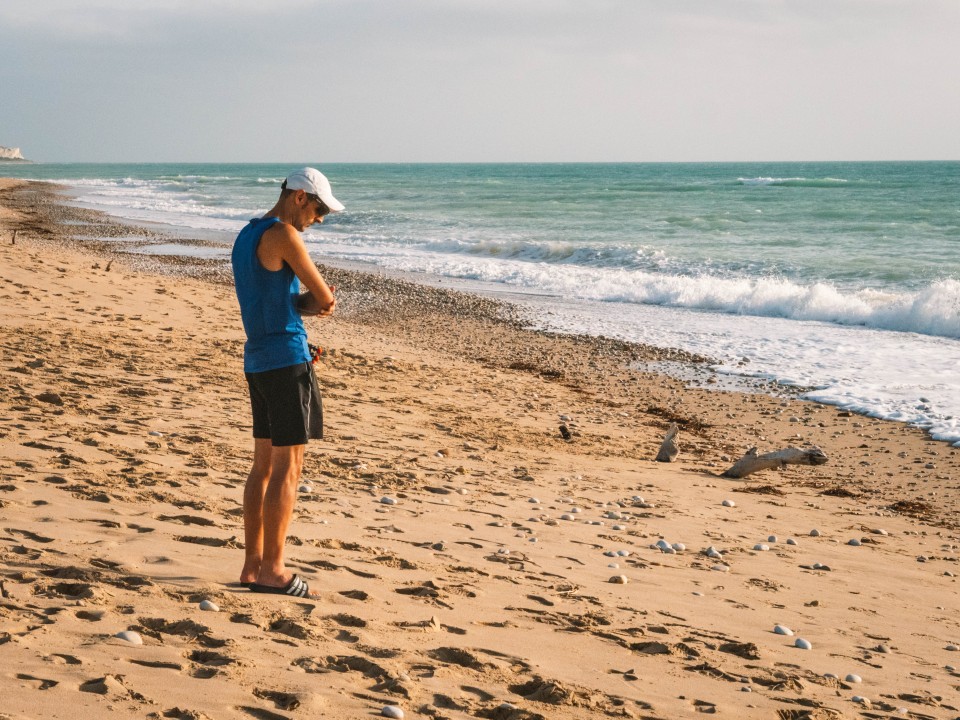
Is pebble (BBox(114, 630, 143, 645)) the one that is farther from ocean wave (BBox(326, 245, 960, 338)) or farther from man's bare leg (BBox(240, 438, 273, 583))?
ocean wave (BBox(326, 245, 960, 338))

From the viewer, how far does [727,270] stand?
21469 millimetres

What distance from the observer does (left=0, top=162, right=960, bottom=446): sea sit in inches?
463

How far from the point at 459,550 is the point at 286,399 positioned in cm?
158

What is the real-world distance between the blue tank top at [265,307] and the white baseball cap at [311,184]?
15 centimetres

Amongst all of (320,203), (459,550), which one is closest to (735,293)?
(459,550)

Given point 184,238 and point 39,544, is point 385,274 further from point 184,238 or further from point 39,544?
point 39,544

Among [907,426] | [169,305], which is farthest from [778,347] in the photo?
[169,305]

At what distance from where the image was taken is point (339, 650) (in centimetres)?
324

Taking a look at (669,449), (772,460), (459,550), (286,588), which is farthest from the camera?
(669,449)

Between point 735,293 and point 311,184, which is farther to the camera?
point 735,293

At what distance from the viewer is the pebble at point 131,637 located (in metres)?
3.02

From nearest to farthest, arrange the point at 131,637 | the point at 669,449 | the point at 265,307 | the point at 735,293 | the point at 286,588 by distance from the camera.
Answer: the point at 131,637 < the point at 265,307 < the point at 286,588 < the point at 669,449 < the point at 735,293

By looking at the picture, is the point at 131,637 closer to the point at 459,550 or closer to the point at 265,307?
the point at 265,307

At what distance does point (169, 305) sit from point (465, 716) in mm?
10220
